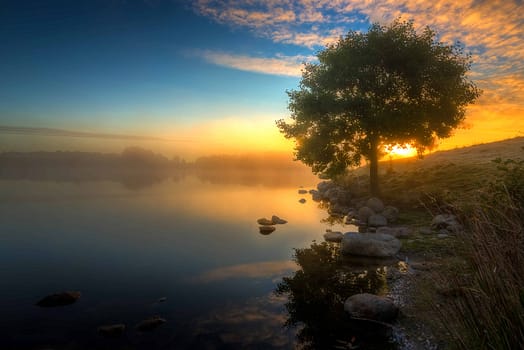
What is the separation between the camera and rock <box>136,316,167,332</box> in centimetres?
1070

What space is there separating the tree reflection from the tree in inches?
666

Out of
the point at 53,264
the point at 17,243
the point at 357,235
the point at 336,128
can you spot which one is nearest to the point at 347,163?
the point at 336,128

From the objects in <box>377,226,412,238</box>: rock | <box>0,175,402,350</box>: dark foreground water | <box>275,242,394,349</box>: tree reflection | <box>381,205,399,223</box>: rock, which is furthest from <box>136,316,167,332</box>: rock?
<box>381,205,399,223</box>: rock

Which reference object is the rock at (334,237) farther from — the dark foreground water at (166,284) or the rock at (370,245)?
the rock at (370,245)

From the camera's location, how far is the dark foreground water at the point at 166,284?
1017 centimetres

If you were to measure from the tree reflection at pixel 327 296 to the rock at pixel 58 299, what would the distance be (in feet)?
29.9

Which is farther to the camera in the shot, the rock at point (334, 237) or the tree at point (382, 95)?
the tree at point (382, 95)

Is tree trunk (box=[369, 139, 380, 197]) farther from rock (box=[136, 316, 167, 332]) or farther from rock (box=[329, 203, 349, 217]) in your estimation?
rock (box=[136, 316, 167, 332])

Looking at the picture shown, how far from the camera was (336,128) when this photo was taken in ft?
107

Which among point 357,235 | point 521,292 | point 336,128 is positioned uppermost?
point 336,128

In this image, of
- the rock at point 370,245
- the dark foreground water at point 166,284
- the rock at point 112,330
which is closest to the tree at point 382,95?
the dark foreground water at point 166,284

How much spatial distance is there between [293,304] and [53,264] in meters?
15.4

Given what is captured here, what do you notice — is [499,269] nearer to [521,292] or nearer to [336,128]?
[521,292]

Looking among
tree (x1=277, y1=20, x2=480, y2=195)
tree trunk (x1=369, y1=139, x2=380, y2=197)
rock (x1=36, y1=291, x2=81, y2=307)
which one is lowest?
rock (x1=36, y1=291, x2=81, y2=307)
